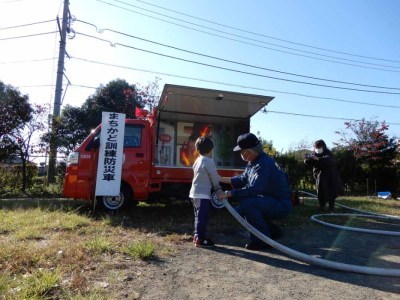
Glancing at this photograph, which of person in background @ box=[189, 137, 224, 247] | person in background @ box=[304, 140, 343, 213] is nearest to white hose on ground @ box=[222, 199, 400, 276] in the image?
person in background @ box=[189, 137, 224, 247]

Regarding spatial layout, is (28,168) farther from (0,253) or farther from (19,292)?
(19,292)

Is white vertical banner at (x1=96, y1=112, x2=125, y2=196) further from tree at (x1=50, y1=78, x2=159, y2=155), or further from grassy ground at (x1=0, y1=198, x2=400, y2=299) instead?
tree at (x1=50, y1=78, x2=159, y2=155)

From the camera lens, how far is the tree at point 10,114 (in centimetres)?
1273

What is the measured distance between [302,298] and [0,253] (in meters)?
3.21

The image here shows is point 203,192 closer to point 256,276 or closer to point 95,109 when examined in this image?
point 256,276

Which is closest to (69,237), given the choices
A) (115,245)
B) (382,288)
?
(115,245)

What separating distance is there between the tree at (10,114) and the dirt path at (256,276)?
10.5 meters

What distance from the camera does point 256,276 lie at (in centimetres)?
354

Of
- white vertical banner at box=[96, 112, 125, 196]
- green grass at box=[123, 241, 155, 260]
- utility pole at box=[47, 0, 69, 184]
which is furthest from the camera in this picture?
utility pole at box=[47, 0, 69, 184]

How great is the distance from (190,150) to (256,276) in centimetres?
685

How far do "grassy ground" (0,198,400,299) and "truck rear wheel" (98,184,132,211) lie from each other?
0.83 feet

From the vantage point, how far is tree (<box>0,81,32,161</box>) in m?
12.7

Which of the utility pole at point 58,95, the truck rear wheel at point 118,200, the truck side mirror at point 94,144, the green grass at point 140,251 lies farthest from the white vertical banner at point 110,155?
the utility pole at point 58,95

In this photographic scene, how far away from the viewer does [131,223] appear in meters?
6.34
